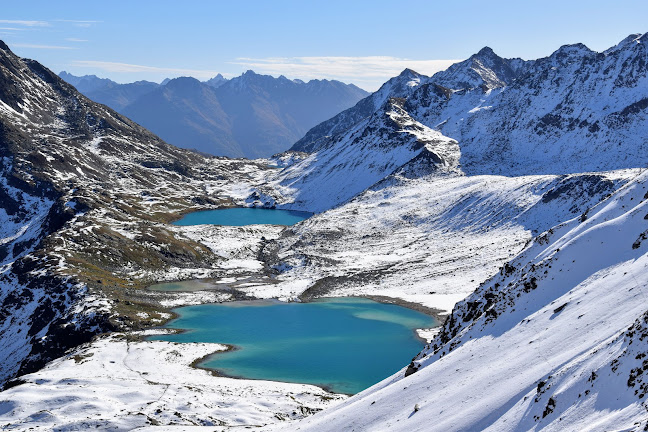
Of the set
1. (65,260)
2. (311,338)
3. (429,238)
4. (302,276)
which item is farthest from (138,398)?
(429,238)

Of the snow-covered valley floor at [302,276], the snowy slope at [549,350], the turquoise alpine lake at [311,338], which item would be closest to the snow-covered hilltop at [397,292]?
the snowy slope at [549,350]

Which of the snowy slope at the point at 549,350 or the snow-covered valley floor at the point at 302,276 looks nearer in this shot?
the snowy slope at the point at 549,350

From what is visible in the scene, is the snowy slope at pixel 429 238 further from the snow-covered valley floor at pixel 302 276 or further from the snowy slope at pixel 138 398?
the snowy slope at pixel 138 398

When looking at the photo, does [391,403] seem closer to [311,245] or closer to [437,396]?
[437,396]

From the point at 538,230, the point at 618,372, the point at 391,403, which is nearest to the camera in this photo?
the point at 618,372

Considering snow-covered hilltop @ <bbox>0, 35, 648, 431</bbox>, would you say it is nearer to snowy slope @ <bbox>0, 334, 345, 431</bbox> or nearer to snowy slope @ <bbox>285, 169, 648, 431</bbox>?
snowy slope @ <bbox>285, 169, 648, 431</bbox>

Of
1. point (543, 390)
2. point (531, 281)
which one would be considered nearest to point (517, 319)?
point (531, 281)
